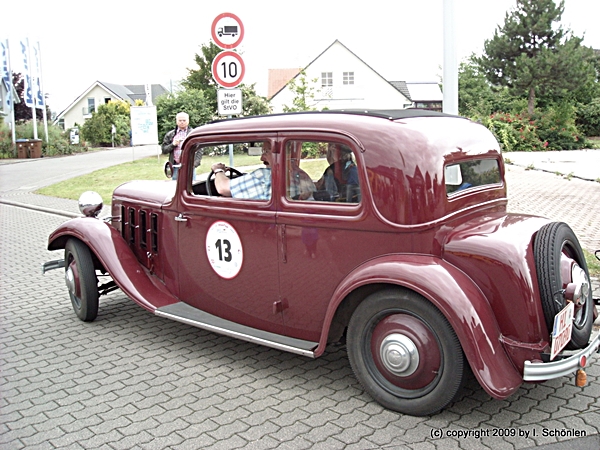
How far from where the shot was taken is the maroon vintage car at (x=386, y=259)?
3.16m

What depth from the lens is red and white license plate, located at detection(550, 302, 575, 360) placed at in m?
3.08

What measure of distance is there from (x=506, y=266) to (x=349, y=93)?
42661 mm

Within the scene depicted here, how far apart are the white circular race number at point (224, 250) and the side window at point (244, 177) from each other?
0.26 meters

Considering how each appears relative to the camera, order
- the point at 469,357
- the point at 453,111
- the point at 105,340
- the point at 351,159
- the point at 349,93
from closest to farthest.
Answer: the point at 469,357 < the point at 351,159 < the point at 105,340 < the point at 453,111 < the point at 349,93

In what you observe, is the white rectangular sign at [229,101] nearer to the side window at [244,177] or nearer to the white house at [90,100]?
the side window at [244,177]

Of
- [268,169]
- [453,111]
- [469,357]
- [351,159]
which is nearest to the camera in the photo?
[469,357]

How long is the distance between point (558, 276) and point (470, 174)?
39.5 inches

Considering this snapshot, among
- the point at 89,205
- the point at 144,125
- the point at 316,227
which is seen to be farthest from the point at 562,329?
the point at 144,125

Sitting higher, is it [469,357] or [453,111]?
[453,111]

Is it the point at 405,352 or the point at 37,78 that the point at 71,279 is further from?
the point at 37,78

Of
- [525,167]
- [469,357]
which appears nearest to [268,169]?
[469,357]

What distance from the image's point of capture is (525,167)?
17.7 metres

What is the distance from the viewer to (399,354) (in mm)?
3334

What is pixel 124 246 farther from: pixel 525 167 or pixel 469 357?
pixel 525 167
